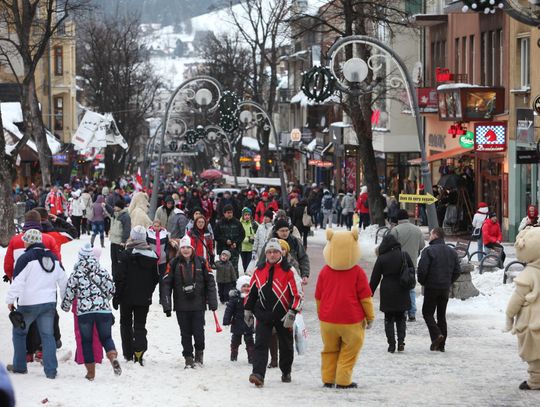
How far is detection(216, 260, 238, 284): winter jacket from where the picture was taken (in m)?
18.7

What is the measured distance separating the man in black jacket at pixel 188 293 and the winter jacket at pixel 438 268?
2.79 m

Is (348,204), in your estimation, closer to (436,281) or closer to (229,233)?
(229,233)

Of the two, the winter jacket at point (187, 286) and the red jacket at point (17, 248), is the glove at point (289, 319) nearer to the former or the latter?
the winter jacket at point (187, 286)

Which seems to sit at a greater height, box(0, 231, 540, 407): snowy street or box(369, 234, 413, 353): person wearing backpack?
box(369, 234, 413, 353): person wearing backpack

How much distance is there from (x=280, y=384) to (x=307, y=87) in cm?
1556

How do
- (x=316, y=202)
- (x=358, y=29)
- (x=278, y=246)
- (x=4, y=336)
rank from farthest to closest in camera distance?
(x=316, y=202) < (x=358, y=29) < (x=4, y=336) < (x=278, y=246)

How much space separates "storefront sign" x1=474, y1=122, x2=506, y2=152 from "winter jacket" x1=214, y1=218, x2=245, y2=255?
625 inches

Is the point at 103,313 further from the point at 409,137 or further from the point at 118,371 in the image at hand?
the point at 409,137

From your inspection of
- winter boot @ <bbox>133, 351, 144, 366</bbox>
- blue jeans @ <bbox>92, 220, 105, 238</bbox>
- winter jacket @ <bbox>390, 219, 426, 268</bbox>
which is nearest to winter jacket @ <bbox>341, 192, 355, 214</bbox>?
blue jeans @ <bbox>92, 220, 105, 238</bbox>

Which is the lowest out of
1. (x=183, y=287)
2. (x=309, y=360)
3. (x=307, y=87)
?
A: (x=309, y=360)

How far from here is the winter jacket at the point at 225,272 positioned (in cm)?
1867

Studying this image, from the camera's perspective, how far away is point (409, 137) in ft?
188

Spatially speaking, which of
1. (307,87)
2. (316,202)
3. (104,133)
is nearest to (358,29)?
(316,202)

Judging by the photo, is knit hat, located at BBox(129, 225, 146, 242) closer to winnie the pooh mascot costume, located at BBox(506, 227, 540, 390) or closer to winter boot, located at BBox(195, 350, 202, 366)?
winter boot, located at BBox(195, 350, 202, 366)
